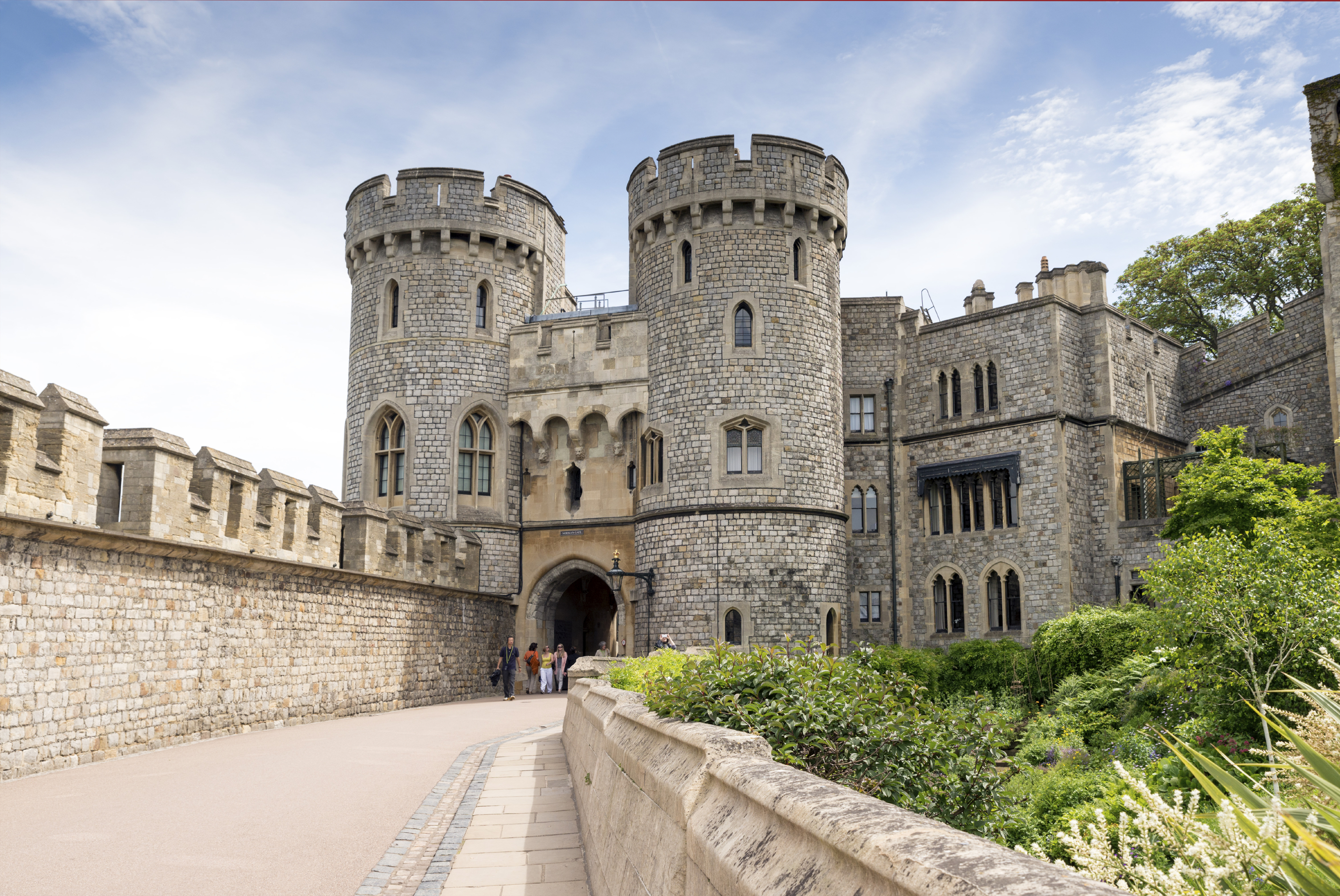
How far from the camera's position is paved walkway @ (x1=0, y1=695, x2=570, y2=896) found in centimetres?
619

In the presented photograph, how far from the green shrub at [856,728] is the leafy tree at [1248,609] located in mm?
4750

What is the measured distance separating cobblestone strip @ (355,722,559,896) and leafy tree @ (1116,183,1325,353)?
1038 inches

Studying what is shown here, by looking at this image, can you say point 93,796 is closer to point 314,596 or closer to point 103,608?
point 103,608

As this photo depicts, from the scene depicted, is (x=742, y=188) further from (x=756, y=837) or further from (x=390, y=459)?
(x=756, y=837)

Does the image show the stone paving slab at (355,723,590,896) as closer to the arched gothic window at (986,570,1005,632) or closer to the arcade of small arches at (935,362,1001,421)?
the arched gothic window at (986,570,1005,632)

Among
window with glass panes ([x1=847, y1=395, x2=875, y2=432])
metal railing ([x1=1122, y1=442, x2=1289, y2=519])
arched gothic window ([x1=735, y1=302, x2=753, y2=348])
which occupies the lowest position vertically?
metal railing ([x1=1122, y1=442, x2=1289, y2=519])

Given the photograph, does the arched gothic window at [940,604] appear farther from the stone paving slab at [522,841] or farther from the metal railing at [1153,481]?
the stone paving slab at [522,841]

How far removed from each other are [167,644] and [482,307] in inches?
607

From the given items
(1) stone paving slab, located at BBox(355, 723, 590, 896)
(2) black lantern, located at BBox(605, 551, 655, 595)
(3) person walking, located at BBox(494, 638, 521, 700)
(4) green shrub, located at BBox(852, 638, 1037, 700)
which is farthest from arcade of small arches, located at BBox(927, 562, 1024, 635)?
(1) stone paving slab, located at BBox(355, 723, 590, 896)

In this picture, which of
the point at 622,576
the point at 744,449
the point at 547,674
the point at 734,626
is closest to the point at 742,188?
the point at 744,449

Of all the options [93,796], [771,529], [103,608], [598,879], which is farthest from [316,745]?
[771,529]

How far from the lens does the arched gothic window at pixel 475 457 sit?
86.7 ft

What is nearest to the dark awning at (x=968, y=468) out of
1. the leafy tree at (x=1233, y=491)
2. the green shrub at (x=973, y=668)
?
the leafy tree at (x=1233, y=491)

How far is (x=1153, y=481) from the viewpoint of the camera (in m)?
24.8
